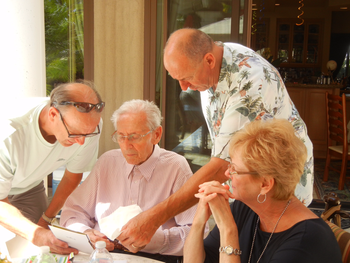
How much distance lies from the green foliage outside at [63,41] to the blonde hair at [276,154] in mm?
3416

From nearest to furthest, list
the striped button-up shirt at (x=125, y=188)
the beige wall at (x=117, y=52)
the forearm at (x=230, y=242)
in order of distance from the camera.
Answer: the forearm at (x=230, y=242), the striped button-up shirt at (x=125, y=188), the beige wall at (x=117, y=52)

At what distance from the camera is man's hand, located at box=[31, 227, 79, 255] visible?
67.4 inches

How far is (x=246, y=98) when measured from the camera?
1.76m

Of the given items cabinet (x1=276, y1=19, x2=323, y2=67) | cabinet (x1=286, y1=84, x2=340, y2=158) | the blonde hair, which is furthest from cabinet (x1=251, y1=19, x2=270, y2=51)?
the blonde hair

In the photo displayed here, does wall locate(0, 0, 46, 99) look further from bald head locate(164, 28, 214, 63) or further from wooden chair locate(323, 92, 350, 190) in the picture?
wooden chair locate(323, 92, 350, 190)

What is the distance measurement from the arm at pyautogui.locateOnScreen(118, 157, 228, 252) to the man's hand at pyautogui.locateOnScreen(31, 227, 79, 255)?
0.24 meters

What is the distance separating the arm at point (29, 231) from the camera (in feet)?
5.64

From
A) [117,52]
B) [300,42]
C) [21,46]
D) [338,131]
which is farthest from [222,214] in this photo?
[300,42]

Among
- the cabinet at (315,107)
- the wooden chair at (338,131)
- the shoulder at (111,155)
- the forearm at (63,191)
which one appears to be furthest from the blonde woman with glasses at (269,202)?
the cabinet at (315,107)

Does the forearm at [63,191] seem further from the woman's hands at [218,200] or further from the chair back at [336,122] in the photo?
the chair back at [336,122]

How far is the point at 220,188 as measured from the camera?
5.34 feet

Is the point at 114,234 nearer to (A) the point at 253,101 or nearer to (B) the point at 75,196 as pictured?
(B) the point at 75,196

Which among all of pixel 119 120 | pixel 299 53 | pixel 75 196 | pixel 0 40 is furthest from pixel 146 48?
pixel 299 53

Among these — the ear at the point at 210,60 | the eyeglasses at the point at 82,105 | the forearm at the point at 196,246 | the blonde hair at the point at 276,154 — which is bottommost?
the forearm at the point at 196,246
